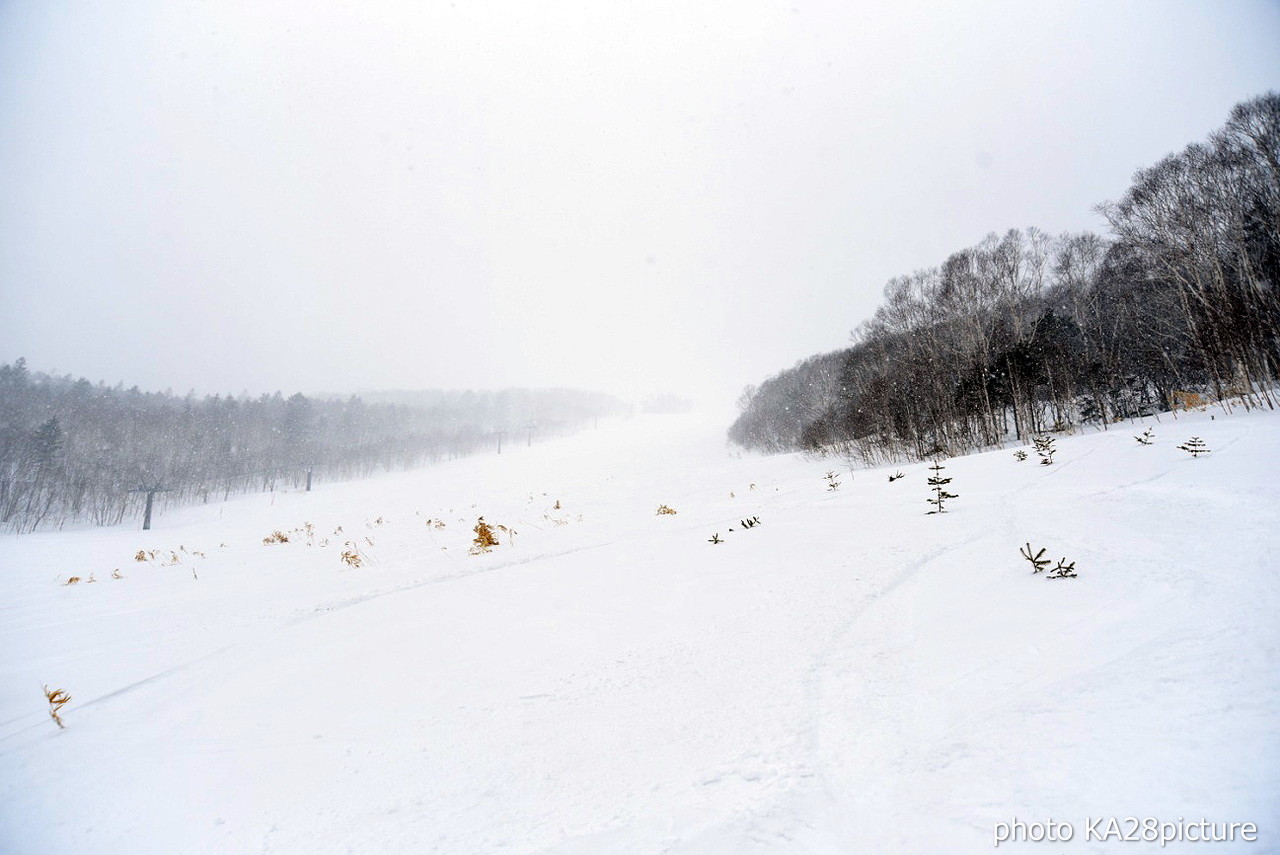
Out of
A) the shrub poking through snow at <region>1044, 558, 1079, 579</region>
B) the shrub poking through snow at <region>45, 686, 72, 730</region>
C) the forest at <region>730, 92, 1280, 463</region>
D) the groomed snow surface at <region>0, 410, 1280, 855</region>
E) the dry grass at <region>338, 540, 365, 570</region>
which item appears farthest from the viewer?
the forest at <region>730, 92, 1280, 463</region>

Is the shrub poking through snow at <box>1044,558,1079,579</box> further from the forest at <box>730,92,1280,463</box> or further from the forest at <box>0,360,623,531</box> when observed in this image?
the forest at <box>0,360,623,531</box>

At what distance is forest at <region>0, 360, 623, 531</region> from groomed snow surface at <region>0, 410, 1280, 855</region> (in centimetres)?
3859

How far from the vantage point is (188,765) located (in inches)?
91.5

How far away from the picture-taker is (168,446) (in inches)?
2115

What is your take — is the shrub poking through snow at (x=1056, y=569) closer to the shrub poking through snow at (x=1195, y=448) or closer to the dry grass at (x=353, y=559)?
the shrub poking through snow at (x=1195, y=448)

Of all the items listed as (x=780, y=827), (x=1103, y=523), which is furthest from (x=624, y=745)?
(x=1103, y=523)

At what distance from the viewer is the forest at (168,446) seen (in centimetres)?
4034

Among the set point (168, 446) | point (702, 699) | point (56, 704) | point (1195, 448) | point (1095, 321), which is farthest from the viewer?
point (168, 446)

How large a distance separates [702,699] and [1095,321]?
35.9m

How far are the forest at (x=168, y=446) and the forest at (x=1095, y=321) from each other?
4767cm

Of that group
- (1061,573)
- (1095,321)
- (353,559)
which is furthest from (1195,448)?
(1095,321)

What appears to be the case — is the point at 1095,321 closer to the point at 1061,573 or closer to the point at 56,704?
the point at 1061,573

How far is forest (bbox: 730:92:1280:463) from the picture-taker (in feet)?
51.5

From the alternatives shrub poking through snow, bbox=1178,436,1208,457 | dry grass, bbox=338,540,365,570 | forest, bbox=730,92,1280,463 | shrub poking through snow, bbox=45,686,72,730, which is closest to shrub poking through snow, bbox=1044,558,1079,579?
shrub poking through snow, bbox=1178,436,1208,457
